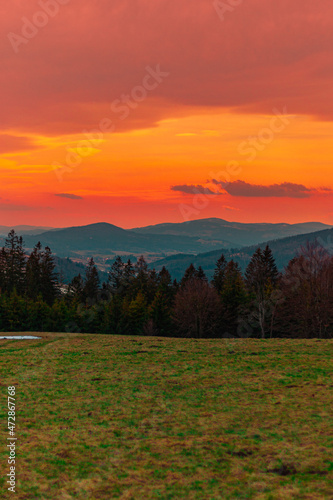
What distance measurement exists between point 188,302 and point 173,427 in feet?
179

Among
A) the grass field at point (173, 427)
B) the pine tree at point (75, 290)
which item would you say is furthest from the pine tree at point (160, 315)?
the grass field at point (173, 427)

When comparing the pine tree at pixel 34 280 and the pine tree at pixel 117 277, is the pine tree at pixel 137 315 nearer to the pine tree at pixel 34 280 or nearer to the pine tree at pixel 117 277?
the pine tree at pixel 117 277

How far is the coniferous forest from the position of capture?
5700cm


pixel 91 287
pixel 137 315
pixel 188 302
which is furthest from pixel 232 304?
pixel 91 287

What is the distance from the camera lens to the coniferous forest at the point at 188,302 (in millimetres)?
57000

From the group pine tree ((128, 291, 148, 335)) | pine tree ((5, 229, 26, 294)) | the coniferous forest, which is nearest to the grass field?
the coniferous forest

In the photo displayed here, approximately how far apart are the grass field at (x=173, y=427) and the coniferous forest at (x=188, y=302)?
31055 millimetres

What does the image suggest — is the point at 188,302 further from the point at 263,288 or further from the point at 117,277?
the point at 117,277

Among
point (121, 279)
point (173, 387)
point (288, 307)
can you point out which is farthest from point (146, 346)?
point (121, 279)

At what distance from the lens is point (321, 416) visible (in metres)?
14.9

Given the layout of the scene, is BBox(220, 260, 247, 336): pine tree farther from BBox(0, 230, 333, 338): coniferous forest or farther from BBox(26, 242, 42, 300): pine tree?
BBox(26, 242, 42, 300): pine tree

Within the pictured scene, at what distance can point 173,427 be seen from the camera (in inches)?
568

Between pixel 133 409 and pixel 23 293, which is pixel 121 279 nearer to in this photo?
pixel 23 293

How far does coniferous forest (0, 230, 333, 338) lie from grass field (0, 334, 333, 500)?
3105 cm
